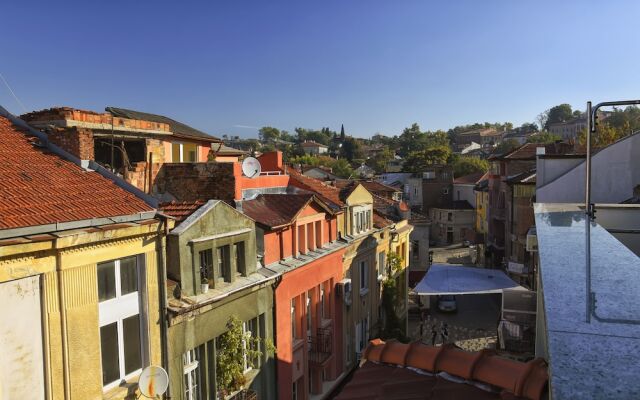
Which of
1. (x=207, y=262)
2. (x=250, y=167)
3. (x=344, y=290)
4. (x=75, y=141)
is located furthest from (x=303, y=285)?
(x=75, y=141)

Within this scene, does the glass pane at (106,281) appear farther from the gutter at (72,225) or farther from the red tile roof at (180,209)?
the red tile roof at (180,209)

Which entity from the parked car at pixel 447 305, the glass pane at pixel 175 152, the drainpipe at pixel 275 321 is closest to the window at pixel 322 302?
the drainpipe at pixel 275 321

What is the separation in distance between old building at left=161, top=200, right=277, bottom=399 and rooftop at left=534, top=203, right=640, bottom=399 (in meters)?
8.05

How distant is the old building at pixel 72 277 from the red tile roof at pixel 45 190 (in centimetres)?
2

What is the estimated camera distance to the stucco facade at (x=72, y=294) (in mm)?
7668

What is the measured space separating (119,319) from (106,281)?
2.60ft

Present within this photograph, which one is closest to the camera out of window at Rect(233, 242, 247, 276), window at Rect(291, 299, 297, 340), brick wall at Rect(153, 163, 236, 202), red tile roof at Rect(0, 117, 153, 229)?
red tile roof at Rect(0, 117, 153, 229)

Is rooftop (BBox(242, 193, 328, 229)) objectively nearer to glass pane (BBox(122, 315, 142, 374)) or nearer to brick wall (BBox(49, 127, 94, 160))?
brick wall (BBox(49, 127, 94, 160))

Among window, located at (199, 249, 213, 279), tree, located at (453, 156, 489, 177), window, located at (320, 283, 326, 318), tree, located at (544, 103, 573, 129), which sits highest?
tree, located at (544, 103, 573, 129)

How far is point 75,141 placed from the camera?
1048 centimetres

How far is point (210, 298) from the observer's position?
1174 centimetres

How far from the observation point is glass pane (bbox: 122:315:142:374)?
9.41 meters

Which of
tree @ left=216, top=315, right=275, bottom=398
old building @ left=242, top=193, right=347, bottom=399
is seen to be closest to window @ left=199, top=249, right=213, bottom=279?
tree @ left=216, top=315, right=275, bottom=398

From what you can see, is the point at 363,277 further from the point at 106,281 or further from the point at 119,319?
the point at 106,281
